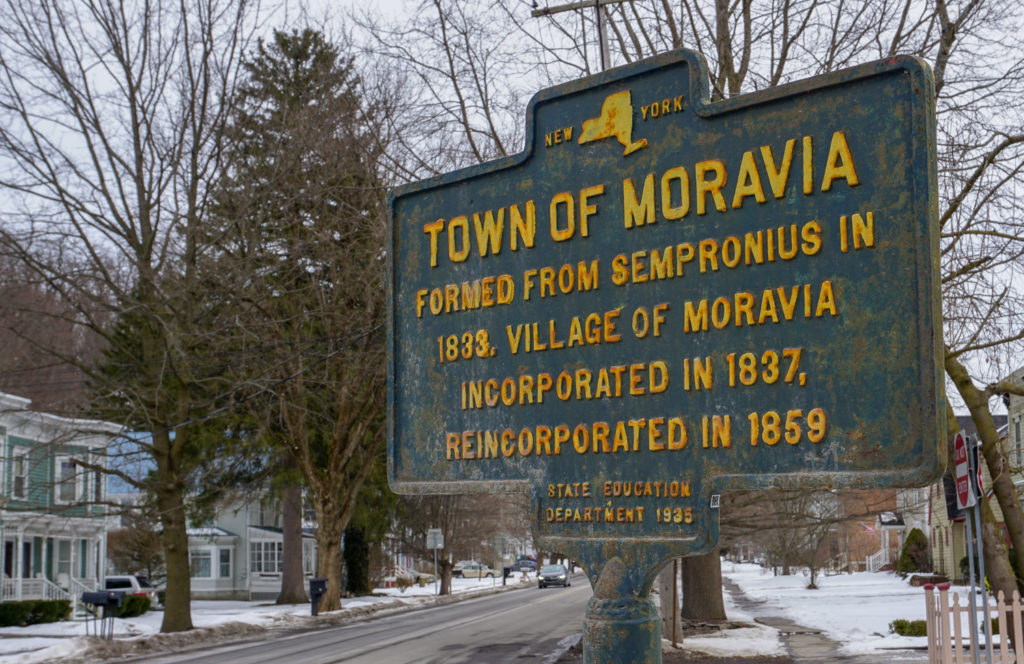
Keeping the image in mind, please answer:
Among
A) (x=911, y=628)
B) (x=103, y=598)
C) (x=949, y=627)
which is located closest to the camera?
(x=949, y=627)

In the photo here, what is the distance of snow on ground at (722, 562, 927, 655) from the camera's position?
19.5 m

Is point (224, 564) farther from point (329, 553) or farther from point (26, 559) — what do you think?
point (329, 553)

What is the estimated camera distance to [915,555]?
52375 mm

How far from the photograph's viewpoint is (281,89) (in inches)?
1033

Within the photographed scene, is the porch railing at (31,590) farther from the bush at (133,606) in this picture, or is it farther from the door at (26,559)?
the bush at (133,606)

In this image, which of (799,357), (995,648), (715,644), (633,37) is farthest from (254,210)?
(799,357)

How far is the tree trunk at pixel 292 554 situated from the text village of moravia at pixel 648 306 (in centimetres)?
3781

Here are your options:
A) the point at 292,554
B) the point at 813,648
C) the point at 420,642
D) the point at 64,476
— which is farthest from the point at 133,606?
the point at 813,648

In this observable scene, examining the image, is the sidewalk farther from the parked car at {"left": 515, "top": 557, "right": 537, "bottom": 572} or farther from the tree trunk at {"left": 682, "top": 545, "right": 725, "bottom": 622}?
the parked car at {"left": 515, "top": 557, "right": 537, "bottom": 572}

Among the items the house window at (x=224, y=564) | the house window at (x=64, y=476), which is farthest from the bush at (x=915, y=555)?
the house window at (x=64, y=476)

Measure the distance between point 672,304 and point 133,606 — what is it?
3386 cm

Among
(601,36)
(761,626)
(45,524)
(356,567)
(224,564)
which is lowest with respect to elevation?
(224,564)

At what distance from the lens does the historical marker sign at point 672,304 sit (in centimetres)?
319

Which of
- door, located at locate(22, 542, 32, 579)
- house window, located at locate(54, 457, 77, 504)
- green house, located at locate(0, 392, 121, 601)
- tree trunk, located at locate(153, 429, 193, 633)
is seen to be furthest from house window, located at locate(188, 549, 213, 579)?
tree trunk, located at locate(153, 429, 193, 633)
